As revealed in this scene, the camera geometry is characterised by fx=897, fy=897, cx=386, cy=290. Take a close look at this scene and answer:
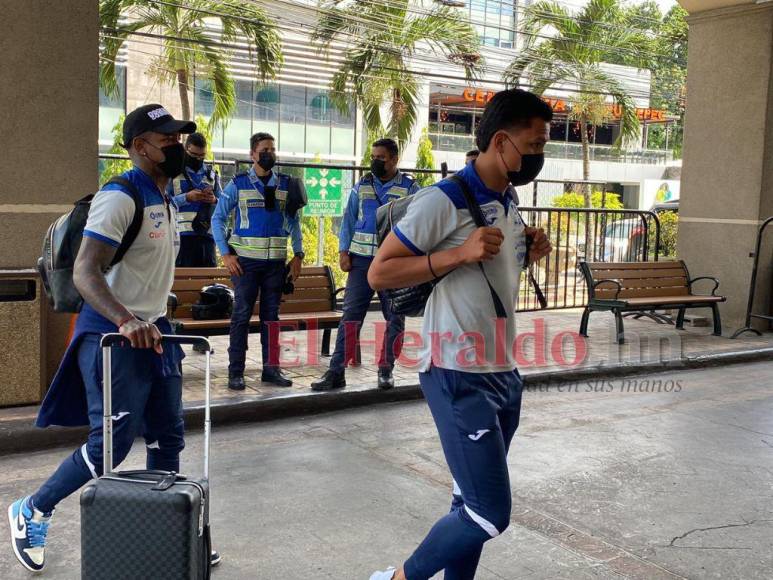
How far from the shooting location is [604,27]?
101 ft

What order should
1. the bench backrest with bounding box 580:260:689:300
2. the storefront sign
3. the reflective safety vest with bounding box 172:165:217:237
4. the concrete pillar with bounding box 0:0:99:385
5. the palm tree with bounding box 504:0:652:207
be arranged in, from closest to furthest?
the concrete pillar with bounding box 0:0:99:385
the reflective safety vest with bounding box 172:165:217:237
the bench backrest with bounding box 580:260:689:300
the palm tree with bounding box 504:0:652:207
the storefront sign

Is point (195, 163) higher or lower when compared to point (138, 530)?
higher

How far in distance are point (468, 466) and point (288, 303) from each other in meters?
5.80

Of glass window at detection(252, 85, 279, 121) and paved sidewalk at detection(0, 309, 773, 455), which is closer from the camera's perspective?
paved sidewalk at detection(0, 309, 773, 455)

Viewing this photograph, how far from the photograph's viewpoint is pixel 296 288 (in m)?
8.87

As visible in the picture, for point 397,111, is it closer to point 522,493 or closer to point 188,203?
point 188,203

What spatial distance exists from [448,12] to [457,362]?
1029 inches

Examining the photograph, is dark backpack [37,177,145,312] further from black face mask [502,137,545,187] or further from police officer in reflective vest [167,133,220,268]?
police officer in reflective vest [167,133,220,268]

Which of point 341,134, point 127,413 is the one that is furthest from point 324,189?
point 341,134

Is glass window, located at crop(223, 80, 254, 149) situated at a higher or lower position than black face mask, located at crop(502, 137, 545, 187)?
higher

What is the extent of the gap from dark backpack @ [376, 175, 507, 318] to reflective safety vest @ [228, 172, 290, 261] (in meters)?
3.95

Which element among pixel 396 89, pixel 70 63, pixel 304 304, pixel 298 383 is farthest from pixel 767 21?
pixel 396 89

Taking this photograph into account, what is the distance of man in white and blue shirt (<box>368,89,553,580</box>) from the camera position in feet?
10.3

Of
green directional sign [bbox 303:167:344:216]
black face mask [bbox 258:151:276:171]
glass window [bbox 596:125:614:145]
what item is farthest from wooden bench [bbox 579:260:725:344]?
glass window [bbox 596:125:614:145]
